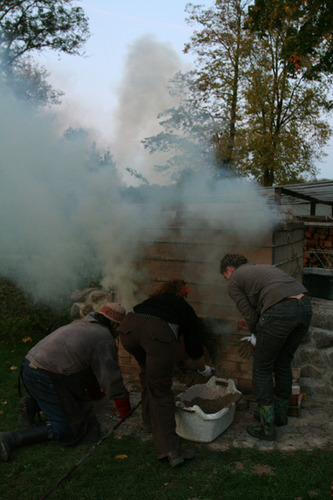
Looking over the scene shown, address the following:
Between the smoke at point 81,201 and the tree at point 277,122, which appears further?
the tree at point 277,122

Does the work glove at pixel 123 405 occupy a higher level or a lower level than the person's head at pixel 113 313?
lower

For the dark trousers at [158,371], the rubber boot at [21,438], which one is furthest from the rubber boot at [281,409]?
the rubber boot at [21,438]

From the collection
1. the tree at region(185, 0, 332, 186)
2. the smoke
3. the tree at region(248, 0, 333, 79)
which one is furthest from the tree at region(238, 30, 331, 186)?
the smoke

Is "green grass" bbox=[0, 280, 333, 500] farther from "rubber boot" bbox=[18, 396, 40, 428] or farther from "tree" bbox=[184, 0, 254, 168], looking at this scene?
"tree" bbox=[184, 0, 254, 168]

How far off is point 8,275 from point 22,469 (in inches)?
158

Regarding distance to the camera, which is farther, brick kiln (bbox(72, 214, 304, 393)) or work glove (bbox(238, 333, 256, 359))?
brick kiln (bbox(72, 214, 304, 393))

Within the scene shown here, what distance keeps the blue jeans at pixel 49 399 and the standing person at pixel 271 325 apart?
1.64 metres

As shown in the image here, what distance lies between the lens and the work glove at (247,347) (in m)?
4.37

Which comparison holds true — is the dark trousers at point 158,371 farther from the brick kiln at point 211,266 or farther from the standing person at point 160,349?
the brick kiln at point 211,266

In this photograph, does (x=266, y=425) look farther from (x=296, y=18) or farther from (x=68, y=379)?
(x=296, y=18)

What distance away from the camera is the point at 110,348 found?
12.1 feet

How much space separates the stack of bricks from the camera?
807 centimetres

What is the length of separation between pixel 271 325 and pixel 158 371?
1.05m

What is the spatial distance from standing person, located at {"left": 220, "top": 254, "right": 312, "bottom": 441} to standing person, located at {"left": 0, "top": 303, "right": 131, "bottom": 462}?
1215 mm
